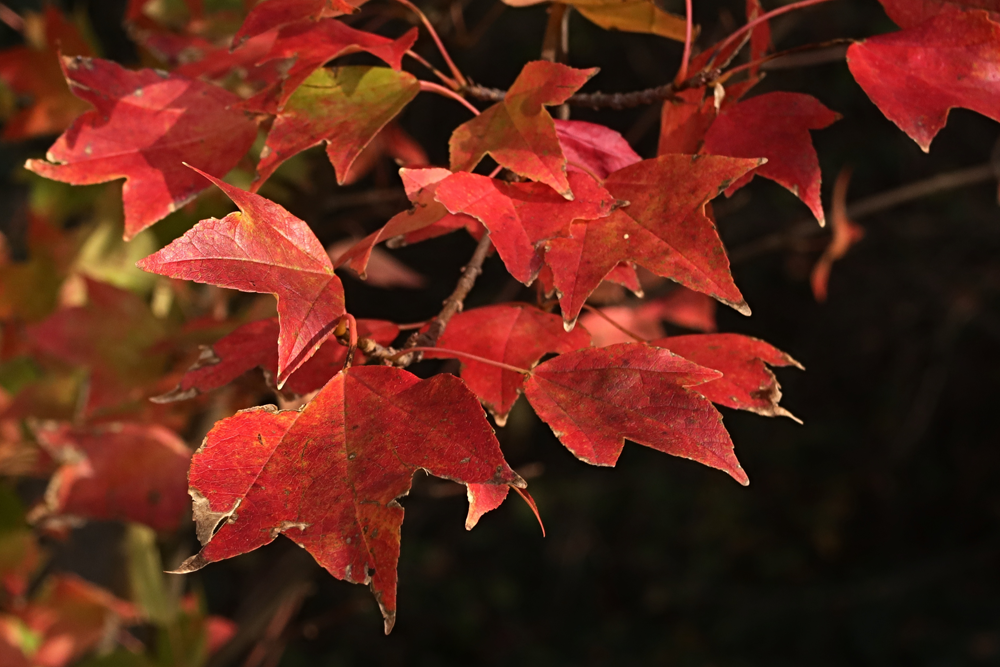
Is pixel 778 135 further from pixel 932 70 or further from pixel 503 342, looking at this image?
pixel 503 342

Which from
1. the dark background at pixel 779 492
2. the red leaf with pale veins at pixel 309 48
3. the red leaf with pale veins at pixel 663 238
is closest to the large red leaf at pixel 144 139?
the red leaf with pale veins at pixel 309 48

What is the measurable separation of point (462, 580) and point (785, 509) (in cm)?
94

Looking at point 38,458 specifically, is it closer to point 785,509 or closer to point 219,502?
point 219,502

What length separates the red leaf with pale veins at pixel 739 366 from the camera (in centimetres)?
51

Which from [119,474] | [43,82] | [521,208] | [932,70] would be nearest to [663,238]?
[521,208]

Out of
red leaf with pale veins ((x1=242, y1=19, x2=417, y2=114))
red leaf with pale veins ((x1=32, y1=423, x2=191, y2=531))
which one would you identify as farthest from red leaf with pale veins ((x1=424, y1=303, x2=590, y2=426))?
red leaf with pale veins ((x1=32, y1=423, x2=191, y2=531))

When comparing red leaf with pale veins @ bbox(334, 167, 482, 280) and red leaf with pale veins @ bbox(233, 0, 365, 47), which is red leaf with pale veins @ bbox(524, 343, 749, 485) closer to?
red leaf with pale veins @ bbox(334, 167, 482, 280)

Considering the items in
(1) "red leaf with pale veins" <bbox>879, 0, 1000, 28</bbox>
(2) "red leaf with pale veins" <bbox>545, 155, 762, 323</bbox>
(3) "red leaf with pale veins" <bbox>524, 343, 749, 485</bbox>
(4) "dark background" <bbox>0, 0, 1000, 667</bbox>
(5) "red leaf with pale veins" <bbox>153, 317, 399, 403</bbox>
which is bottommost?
(4) "dark background" <bbox>0, 0, 1000, 667</bbox>

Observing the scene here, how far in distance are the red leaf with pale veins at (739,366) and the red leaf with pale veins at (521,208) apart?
131 mm

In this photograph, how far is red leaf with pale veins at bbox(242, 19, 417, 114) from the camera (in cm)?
53

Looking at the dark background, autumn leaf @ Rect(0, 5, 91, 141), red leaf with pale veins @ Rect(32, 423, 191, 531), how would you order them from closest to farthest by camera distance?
Result: red leaf with pale veins @ Rect(32, 423, 191, 531) → autumn leaf @ Rect(0, 5, 91, 141) → the dark background

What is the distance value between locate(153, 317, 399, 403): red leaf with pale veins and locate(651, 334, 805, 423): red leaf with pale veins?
20cm

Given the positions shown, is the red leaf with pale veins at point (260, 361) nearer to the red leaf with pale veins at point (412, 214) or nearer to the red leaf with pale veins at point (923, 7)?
the red leaf with pale veins at point (412, 214)

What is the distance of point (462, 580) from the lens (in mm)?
2379
